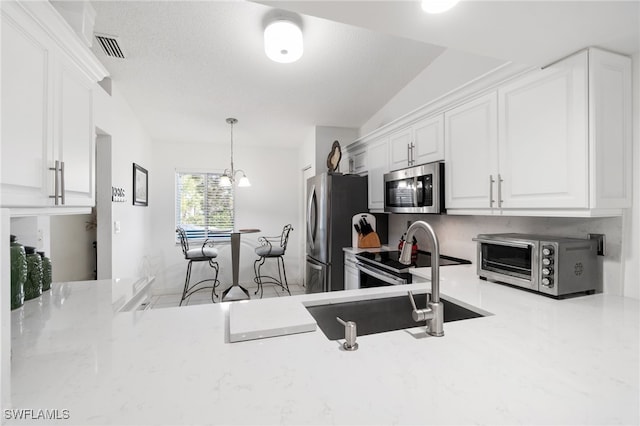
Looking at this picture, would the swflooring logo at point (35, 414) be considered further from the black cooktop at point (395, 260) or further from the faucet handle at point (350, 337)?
the black cooktop at point (395, 260)

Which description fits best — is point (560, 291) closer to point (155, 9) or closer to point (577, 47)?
point (577, 47)

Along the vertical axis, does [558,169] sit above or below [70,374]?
above

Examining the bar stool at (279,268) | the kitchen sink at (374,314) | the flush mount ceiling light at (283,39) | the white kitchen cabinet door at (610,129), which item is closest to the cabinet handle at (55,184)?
the kitchen sink at (374,314)

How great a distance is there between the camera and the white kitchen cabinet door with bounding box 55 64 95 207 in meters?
1.23

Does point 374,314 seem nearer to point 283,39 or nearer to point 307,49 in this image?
point 283,39

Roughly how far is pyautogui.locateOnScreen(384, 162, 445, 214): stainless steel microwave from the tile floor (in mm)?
2561

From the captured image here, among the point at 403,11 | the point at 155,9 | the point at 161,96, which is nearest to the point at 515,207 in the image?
the point at 403,11

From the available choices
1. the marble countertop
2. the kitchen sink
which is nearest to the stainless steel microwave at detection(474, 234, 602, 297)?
the marble countertop

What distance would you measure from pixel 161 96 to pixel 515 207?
10.9 ft

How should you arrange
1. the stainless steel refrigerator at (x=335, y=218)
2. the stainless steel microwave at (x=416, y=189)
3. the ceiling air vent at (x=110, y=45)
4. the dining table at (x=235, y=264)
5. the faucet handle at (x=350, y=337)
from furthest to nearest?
the dining table at (x=235, y=264) → the stainless steel refrigerator at (x=335, y=218) → the stainless steel microwave at (x=416, y=189) → the ceiling air vent at (x=110, y=45) → the faucet handle at (x=350, y=337)

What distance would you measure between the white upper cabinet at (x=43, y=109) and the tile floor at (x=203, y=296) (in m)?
3.13

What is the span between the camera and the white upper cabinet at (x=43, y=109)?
923 millimetres

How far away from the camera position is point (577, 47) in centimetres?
127

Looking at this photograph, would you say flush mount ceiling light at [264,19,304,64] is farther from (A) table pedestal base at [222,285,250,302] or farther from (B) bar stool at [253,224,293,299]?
Result: (A) table pedestal base at [222,285,250,302]
